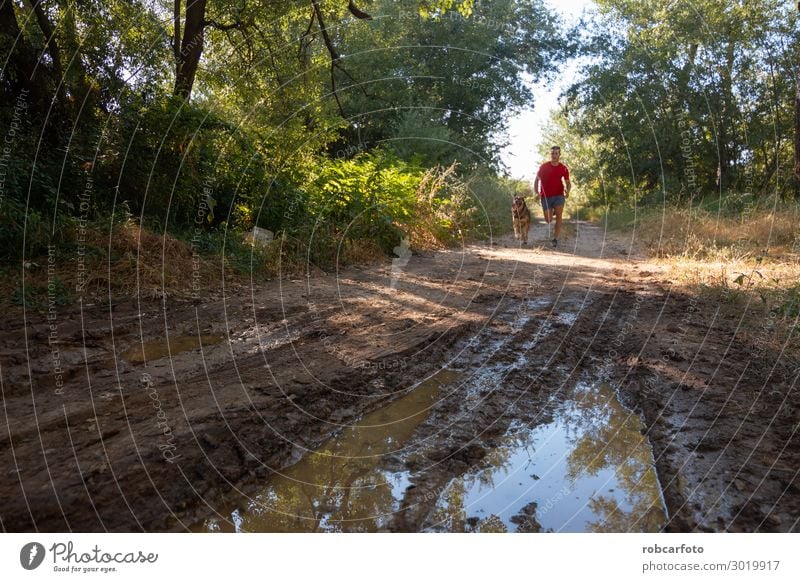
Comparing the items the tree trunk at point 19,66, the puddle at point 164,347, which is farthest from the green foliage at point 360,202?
the puddle at point 164,347

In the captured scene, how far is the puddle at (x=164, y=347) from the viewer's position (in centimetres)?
485

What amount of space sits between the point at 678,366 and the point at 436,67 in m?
23.7

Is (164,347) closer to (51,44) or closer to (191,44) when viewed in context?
(51,44)

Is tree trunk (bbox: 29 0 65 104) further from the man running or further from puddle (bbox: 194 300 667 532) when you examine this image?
the man running

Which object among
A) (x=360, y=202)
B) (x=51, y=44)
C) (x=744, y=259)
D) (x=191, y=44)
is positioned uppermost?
(x=191, y=44)

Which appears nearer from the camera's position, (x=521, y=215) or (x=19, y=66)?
(x=19, y=66)

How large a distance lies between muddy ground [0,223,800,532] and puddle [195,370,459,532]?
97mm

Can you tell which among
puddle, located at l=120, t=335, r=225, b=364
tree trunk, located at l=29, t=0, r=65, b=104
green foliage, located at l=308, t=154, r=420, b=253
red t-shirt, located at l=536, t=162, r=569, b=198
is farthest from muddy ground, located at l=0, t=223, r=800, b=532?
red t-shirt, located at l=536, t=162, r=569, b=198

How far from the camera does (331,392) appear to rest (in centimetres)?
429

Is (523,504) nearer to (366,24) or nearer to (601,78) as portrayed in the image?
(366,24)

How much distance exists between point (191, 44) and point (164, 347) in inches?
302

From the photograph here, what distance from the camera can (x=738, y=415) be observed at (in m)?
3.83

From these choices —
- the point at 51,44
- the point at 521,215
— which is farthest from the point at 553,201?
the point at 51,44
